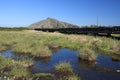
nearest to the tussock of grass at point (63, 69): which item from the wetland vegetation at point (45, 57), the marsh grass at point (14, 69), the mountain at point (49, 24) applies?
the wetland vegetation at point (45, 57)

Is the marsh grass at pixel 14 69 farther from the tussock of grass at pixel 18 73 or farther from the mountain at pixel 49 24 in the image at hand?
the mountain at pixel 49 24

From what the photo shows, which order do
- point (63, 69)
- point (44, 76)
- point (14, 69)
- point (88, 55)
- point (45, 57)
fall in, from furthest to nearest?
point (45, 57) < point (88, 55) < point (63, 69) < point (44, 76) < point (14, 69)

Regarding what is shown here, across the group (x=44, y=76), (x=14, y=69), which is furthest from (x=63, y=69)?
(x=14, y=69)

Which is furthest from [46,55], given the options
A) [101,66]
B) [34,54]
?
[101,66]

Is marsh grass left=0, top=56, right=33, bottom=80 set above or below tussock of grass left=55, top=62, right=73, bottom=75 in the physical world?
above

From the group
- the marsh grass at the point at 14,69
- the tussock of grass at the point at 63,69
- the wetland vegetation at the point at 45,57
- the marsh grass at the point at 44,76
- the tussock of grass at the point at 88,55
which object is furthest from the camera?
the tussock of grass at the point at 88,55

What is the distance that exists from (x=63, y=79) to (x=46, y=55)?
1049 cm

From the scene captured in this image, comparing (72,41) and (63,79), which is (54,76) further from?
(72,41)

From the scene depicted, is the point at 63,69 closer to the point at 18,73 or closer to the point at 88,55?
the point at 18,73

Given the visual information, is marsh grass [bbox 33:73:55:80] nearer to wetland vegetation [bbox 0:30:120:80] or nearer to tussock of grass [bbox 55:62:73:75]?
wetland vegetation [bbox 0:30:120:80]

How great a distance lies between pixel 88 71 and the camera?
19516 mm

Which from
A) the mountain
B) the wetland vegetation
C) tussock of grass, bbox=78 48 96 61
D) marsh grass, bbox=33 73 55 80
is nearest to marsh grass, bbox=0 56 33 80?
the wetland vegetation

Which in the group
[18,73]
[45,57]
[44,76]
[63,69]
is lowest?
[45,57]

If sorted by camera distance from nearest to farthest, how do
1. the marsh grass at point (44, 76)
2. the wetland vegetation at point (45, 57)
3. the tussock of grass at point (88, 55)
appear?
the wetland vegetation at point (45, 57) → the marsh grass at point (44, 76) → the tussock of grass at point (88, 55)
